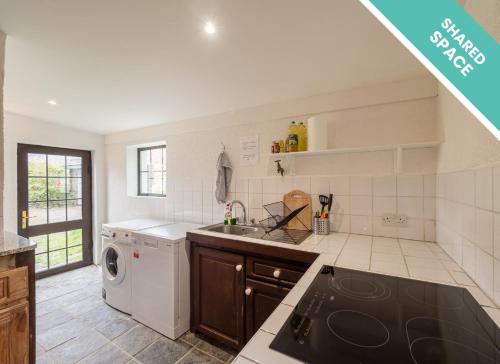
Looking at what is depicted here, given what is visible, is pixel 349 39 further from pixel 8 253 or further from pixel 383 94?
pixel 8 253

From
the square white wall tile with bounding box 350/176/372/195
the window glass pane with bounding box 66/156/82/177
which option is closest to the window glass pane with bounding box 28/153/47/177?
the window glass pane with bounding box 66/156/82/177

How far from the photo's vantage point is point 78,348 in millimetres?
1671

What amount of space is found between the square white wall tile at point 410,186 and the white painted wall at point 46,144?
3.76m

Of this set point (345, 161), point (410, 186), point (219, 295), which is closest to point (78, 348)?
point (219, 295)

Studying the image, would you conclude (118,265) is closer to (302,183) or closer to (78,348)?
(78,348)

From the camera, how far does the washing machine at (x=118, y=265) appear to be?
6.76 ft

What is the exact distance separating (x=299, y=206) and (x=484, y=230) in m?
1.15

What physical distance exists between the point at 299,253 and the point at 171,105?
1816mm

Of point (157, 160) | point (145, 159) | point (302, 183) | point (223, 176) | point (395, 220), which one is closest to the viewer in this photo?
point (395, 220)

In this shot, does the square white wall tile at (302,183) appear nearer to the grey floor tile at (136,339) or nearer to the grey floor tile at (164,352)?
the grey floor tile at (164,352)

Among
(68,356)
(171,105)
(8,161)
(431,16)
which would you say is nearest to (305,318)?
(431,16)

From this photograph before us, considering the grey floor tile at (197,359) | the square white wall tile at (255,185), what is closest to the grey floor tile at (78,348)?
the grey floor tile at (197,359)

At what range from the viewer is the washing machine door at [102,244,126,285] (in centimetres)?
208

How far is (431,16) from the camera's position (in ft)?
1.78
